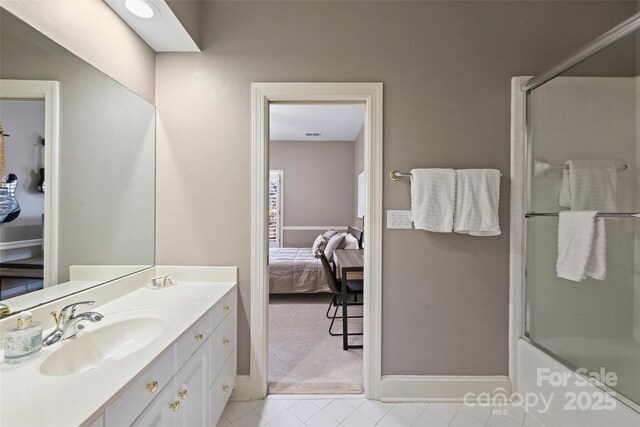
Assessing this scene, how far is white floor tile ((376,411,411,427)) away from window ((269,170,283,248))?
4208 millimetres

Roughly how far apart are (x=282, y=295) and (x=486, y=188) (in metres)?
2.97

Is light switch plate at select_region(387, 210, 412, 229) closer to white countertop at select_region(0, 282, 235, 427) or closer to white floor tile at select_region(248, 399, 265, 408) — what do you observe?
white countertop at select_region(0, 282, 235, 427)

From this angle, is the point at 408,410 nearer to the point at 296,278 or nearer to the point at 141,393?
the point at 141,393

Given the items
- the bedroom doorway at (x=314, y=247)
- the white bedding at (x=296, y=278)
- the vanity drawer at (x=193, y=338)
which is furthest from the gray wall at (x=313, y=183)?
the vanity drawer at (x=193, y=338)

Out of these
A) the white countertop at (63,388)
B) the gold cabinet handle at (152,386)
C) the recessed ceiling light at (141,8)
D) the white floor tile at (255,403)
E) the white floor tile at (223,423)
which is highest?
the recessed ceiling light at (141,8)

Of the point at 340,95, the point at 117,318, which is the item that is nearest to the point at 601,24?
the point at 340,95

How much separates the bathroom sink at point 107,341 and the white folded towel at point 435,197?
1465 millimetres

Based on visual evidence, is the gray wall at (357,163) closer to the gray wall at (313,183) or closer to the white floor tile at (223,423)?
the gray wall at (313,183)

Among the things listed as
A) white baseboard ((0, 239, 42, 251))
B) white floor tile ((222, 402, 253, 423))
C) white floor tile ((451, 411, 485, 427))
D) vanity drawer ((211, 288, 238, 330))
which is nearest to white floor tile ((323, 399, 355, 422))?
white floor tile ((222, 402, 253, 423))

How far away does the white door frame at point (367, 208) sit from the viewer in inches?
71.2

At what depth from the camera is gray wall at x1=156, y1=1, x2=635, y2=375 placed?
1.82 m

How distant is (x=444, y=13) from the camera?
182 centimetres

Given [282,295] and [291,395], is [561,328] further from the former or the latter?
[282,295]

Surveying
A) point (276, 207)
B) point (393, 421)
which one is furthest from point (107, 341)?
point (276, 207)
